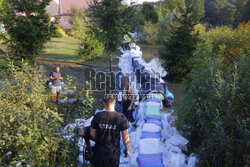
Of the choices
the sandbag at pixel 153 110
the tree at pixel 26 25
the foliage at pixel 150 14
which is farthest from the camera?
the foliage at pixel 150 14

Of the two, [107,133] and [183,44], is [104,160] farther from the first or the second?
[183,44]

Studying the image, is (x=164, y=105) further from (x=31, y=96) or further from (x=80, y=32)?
(x=80, y=32)

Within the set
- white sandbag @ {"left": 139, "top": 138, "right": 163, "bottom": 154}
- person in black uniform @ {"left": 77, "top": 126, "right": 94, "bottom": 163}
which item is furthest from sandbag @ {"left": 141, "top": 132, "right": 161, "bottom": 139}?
person in black uniform @ {"left": 77, "top": 126, "right": 94, "bottom": 163}

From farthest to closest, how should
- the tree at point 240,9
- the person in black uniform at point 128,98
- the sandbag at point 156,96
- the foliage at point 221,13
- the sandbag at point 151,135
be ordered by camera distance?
the foliage at point 221,13
the tree at point 240,9
the sandbag at point 156,96
the person in black uniform at point 128,98
the sandbag at point 151,135

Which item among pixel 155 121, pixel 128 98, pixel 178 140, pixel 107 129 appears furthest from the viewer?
pixel 128 98

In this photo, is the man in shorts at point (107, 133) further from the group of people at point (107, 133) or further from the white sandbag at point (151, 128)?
the white sandbag at point (151, 128)

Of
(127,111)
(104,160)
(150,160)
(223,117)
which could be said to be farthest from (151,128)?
(104,160)

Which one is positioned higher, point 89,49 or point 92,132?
point 89,49

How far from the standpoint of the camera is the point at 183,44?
36.1 feet

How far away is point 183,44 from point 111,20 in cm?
439

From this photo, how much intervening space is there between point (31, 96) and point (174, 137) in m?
3.24

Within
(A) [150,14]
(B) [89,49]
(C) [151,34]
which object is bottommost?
(B) [89,49]

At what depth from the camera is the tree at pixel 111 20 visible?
855 centimetres

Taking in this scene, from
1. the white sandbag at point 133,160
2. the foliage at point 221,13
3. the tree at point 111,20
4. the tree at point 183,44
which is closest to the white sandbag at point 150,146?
the white sandbag at point 133,160
